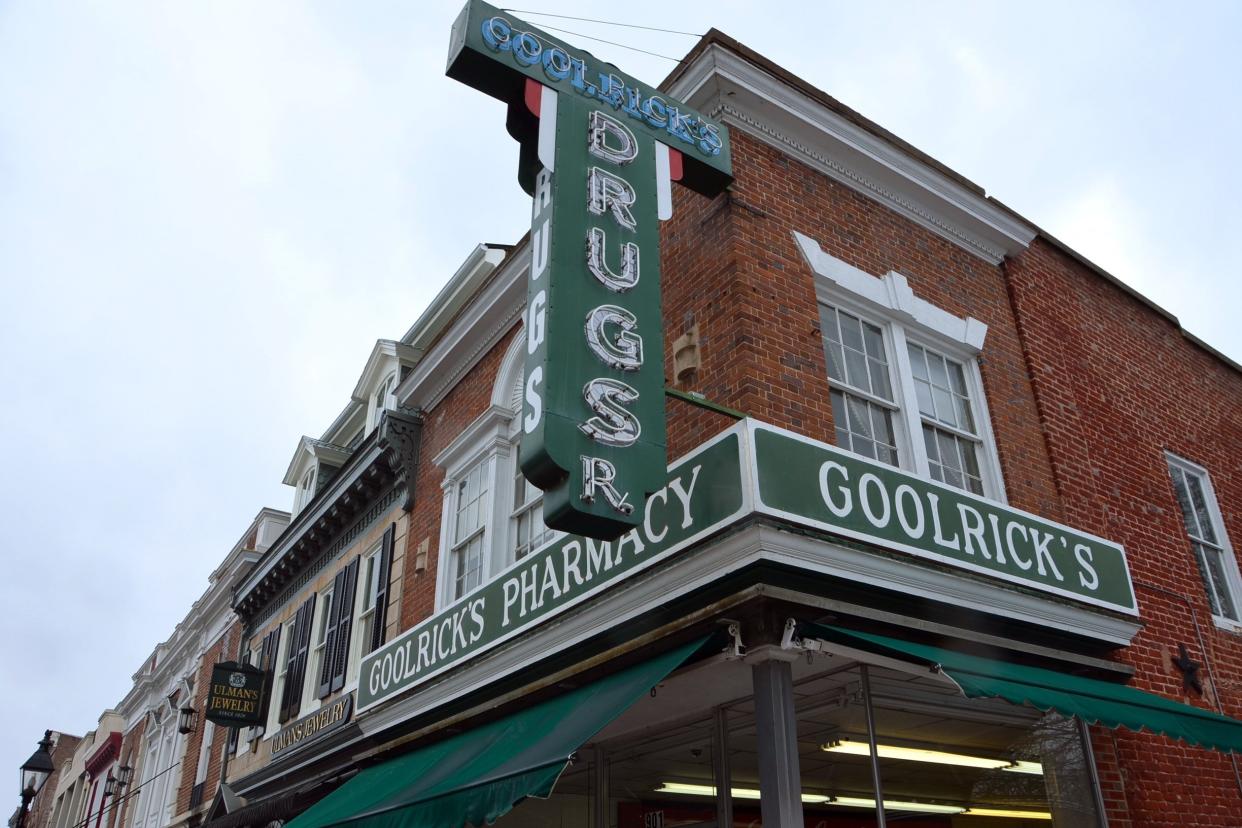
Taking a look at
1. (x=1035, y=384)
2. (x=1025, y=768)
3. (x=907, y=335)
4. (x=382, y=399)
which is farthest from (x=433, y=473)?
(x=1025, y=768)

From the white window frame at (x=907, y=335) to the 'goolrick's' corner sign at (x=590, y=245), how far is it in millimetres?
1428

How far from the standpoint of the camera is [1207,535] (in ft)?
36.4

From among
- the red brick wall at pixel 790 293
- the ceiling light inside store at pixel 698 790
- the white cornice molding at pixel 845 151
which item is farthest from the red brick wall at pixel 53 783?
the white cornice molding at pixel 845 151

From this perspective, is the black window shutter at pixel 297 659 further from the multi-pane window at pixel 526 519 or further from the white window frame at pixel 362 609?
the multi-pane window at pixel 526 519

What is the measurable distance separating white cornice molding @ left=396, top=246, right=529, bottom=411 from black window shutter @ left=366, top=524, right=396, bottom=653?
1986 mm

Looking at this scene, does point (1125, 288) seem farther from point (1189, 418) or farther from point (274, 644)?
point (274, 644)

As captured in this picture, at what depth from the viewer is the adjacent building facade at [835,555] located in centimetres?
638

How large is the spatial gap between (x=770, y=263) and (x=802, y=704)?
3.62m

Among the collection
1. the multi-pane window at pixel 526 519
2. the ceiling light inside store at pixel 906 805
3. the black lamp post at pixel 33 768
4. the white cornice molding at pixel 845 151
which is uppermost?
the white cornice molding at pixel 845 151

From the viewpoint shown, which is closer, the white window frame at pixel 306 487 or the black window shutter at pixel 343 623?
the black window shutter at pixel 343 623

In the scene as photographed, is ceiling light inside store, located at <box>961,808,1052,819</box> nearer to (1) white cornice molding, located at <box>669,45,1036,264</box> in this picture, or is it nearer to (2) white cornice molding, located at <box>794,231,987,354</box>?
(2) white cornice molding, located at <box>794,231,987,354</box>

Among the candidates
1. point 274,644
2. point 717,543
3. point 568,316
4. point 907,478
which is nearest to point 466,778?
point 717,543

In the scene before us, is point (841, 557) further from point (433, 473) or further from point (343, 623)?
point (343, 623)

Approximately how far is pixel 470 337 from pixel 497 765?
6.72 m
